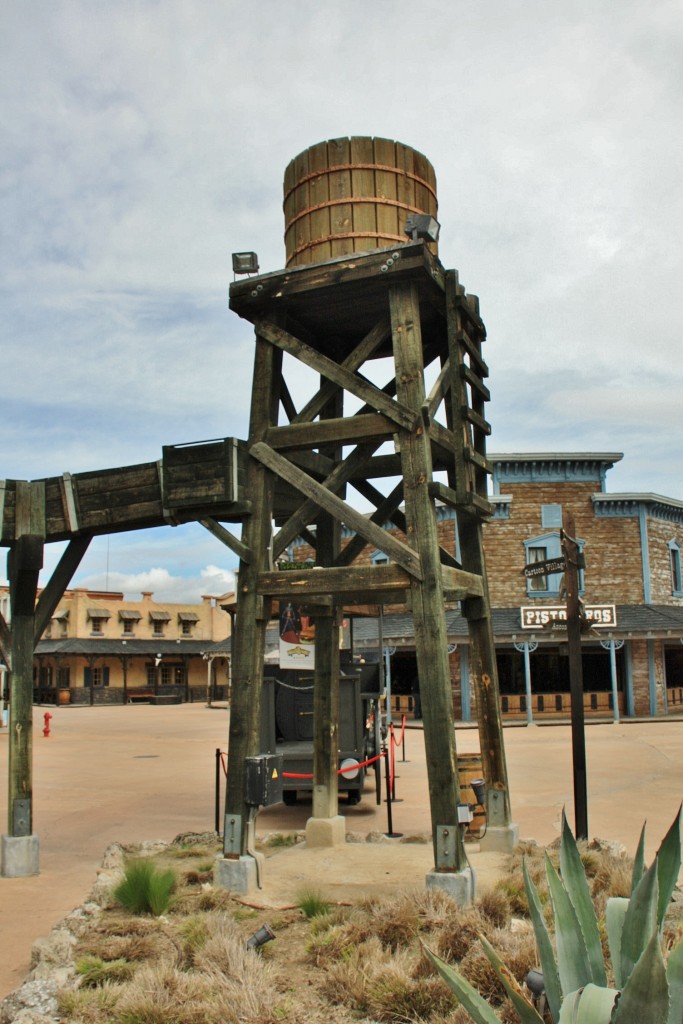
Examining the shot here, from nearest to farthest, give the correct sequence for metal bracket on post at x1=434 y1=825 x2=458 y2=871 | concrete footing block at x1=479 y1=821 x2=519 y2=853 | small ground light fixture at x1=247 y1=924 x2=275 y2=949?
small ground light fixture at x1=247 y1=924 x2=275 y2=949 → metal bracket on post at x1=434 y1=825 x2=458 y2=871 → concrete footing block at x1=479 y1=821 x2=519 y2=853

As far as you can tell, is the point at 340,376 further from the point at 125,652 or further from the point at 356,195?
the point at 125,652

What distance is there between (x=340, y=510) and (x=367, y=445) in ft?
3.45

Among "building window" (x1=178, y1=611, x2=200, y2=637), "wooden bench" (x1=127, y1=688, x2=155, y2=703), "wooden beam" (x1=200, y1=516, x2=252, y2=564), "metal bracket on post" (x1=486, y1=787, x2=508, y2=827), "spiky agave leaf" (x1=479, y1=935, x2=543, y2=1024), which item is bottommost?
"wooden bench" (x1=127, y1=688, x2=155, y2=703)

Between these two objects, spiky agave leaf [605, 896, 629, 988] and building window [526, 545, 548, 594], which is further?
building window [526, 545, 548, 594]

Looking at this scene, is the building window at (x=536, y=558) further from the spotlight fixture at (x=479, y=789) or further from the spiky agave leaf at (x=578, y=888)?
the spiky agave leaf at (x=578, y=888)

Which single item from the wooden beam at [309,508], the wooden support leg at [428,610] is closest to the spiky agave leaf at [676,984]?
the wooden support leg at [428,610]

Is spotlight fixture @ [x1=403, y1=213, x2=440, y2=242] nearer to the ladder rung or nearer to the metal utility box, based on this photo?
the ladder rung

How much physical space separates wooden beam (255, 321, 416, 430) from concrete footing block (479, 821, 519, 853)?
434cm

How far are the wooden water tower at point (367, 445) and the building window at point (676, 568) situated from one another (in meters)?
25.7

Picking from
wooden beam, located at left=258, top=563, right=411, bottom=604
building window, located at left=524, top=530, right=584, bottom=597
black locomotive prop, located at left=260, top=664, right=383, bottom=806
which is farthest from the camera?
building window, located at left=524, top=530, right=584, bottom=597

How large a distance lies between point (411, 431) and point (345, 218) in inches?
93.4

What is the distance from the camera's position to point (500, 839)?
30.6ft

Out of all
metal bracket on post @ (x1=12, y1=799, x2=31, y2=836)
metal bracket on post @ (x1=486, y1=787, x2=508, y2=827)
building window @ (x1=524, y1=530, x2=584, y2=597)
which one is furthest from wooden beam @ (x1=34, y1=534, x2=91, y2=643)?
building window @ (x1=524, y1=530, x2=584, y2=597)

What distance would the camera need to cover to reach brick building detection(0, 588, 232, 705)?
57406mm
